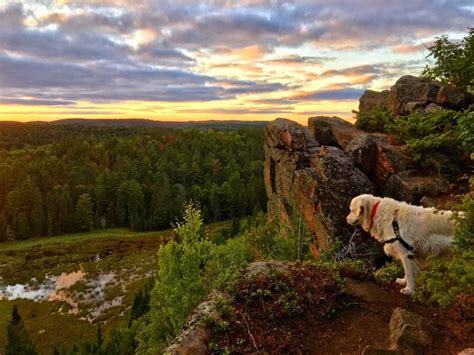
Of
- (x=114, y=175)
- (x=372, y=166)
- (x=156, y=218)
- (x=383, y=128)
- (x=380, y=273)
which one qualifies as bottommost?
(x=156, y=218)

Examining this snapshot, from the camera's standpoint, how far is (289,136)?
23328 millimetres

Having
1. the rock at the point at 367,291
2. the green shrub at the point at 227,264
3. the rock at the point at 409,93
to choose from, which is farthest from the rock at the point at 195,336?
the rock at the point at 409,93

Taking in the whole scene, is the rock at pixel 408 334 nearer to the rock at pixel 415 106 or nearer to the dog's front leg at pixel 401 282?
the dog's front leg at pixel 401 282

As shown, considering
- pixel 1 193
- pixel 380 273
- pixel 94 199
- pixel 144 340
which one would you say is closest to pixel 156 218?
pixel 94 199

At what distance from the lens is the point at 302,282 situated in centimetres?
784

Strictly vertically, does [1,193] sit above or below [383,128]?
below

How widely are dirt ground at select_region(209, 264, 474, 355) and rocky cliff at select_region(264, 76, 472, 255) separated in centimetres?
784

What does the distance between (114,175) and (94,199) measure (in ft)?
29.0

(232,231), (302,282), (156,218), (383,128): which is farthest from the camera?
(156,218)

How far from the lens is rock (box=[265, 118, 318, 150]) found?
74.8 feet

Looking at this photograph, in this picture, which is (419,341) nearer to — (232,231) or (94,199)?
(232,231)

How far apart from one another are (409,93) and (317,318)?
720 inches

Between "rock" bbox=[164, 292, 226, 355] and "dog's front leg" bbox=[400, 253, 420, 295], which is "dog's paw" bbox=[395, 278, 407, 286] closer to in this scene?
"dog's front leg" bbox=[400, 253, 420, 295]

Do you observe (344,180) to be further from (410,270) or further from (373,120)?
(410,270)
